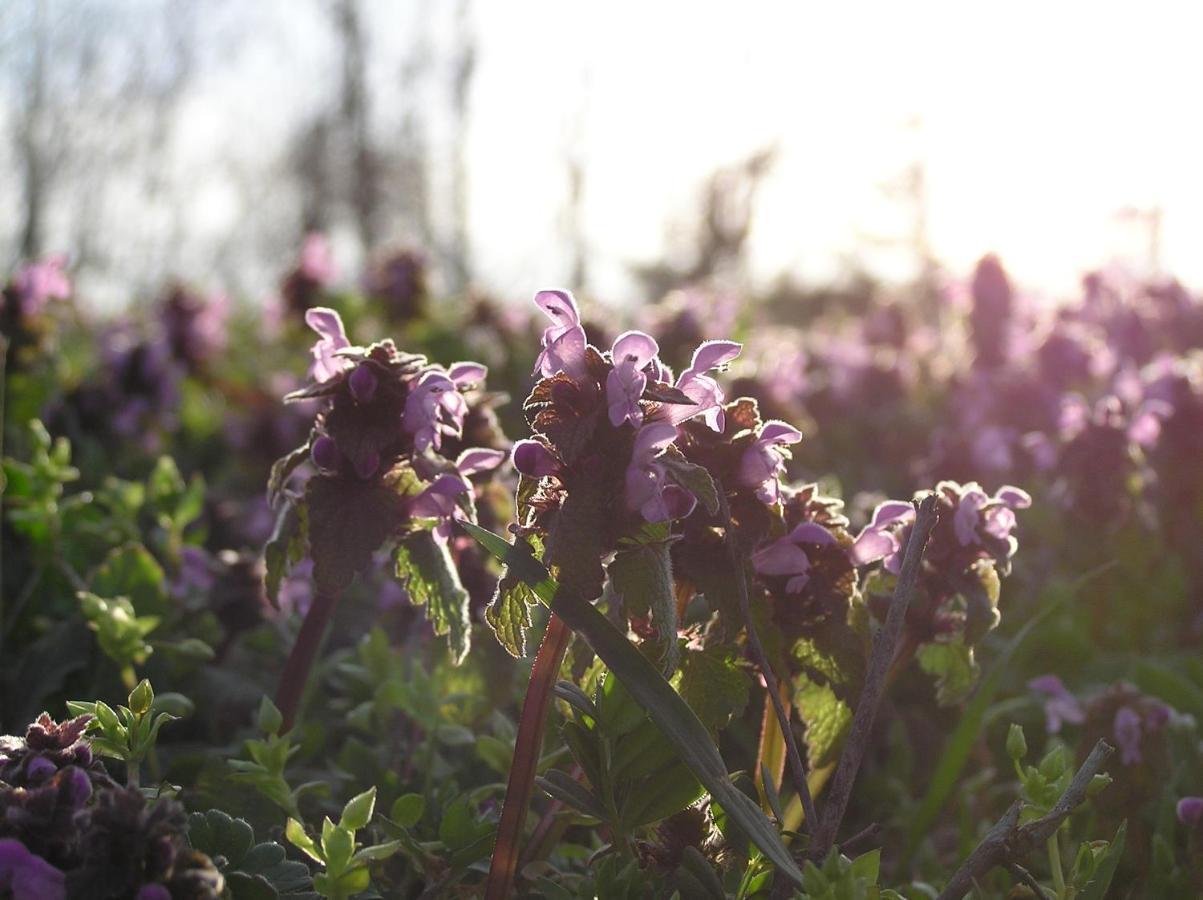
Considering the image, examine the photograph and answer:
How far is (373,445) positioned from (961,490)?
767 mm

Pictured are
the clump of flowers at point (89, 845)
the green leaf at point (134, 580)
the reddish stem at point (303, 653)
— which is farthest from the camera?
the green leaf at point (134, 580)

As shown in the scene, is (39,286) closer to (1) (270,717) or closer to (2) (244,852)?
(1) (270,717)

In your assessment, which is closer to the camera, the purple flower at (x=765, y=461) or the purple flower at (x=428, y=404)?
the purple flower at (x=765, y=461)

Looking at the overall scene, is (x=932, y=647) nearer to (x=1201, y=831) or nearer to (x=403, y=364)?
(x=1201, y=831)

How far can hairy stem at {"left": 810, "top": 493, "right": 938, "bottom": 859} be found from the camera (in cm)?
126

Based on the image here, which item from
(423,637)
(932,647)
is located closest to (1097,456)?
(932,647)

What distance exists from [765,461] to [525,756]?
0.41 metres

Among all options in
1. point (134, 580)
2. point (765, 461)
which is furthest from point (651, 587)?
point (134, 580)

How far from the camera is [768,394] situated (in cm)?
393

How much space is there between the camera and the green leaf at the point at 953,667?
5.07 ft

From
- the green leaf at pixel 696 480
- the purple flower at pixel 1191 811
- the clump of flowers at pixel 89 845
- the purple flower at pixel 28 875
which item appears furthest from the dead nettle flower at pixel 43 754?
the purple flower at pixel 1191 811

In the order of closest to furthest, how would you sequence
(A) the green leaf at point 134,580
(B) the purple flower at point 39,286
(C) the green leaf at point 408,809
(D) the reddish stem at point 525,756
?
(D) the reddish stem at point 525,756 → (C) the green leaf at point 408,809 → (A) the green leaf at point 134,580 → (B) the purple flower at point 39,286

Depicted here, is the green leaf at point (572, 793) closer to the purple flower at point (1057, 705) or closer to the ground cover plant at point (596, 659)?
the ground cover plant at point (596, 659)

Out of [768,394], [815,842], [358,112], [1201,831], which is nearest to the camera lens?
[815,842]
